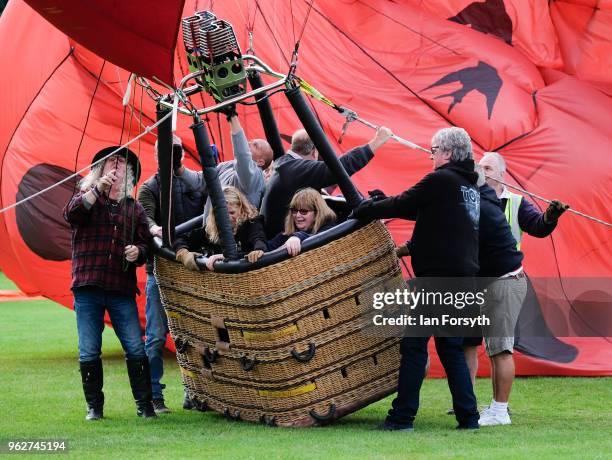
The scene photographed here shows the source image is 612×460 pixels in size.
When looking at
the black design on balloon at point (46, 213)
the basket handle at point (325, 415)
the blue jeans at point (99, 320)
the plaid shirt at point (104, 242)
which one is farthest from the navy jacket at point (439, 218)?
the black design on balloon at point (46, 213)

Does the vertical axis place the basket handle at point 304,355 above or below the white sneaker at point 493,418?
above

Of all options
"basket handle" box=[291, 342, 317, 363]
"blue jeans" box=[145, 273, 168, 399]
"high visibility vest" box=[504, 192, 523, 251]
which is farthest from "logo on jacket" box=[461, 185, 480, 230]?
"blue jeans" box=[145, 273, 168, 399]

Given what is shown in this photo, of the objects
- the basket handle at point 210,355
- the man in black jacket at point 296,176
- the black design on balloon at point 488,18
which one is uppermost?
the black design on balloon at point 488,18

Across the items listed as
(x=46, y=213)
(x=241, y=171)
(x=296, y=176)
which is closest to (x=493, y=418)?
(x=296, y=176)

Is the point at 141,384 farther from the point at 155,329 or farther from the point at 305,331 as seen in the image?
the point at 305,331

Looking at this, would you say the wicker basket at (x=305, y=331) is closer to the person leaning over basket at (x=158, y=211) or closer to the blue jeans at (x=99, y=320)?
the blue jeans at (x=99, y=320)

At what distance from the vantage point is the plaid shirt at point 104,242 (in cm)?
527

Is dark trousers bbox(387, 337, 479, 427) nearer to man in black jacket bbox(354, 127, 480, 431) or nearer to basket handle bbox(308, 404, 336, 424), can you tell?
man in black jacket bbox(354, 127, 480, 431)

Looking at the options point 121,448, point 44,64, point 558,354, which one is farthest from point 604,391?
point 44,64

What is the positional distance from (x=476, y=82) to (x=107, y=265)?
3127 mm

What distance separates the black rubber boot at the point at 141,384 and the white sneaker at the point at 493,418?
1.60m

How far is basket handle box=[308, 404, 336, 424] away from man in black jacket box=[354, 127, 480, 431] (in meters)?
0.24

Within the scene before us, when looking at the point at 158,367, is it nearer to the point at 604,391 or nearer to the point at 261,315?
the point at 261,315

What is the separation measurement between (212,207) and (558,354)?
307 centimetres
